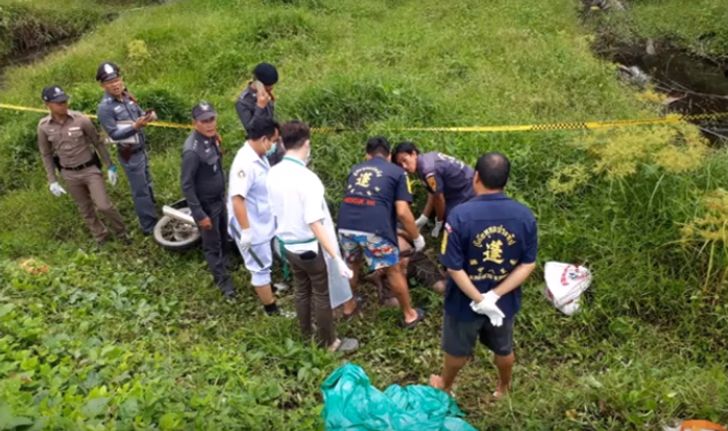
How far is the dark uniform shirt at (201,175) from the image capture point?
4859 mm

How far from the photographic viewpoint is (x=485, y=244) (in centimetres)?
335

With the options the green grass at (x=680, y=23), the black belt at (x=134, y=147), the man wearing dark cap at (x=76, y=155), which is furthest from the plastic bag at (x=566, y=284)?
the green grass at (x=680, y=23)

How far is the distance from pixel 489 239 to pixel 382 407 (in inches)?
46.8

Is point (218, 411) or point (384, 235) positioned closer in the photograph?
point (218, 411)

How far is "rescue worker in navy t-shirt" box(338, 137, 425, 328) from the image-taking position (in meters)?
4.46

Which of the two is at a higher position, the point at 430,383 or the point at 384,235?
the point at 384,235

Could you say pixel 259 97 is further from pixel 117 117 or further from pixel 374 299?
pixel 374 299

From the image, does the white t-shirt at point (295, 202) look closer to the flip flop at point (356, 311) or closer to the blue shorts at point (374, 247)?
the blue shorts at point (374, 247)

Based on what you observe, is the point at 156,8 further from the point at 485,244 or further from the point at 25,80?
the point at 485,244

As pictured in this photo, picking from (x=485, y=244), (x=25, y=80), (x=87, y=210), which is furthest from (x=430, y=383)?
(x=25, y=80)

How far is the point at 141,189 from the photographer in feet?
20.7

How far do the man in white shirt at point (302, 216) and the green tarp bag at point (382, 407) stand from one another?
29.6 inches

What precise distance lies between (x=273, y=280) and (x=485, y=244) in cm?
284

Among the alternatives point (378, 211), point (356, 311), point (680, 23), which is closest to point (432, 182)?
point (378, 211)
